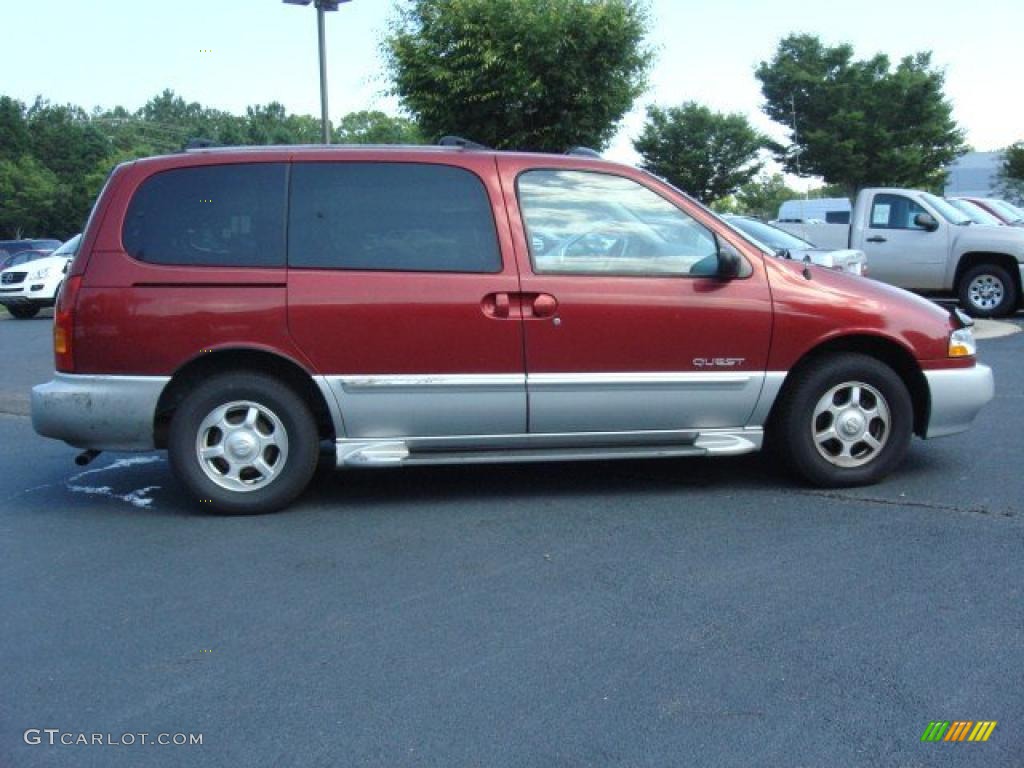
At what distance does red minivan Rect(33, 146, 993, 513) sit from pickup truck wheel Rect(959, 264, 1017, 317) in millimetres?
10275

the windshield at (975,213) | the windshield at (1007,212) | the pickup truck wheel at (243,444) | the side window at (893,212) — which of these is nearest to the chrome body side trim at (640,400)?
the pickup truck wheel at (243,444)

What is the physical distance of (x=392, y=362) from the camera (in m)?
5.41

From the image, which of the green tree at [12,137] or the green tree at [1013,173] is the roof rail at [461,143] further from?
the green tree at [12,137]

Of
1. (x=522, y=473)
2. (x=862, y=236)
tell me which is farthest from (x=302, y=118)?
(x=522, y=473)

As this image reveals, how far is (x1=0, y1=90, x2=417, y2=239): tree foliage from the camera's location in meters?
72.9

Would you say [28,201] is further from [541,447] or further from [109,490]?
[541,447]

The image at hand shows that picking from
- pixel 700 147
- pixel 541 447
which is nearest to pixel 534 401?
pixel 541 447

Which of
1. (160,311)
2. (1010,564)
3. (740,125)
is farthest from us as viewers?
(740,125)

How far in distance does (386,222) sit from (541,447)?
55.0 inches

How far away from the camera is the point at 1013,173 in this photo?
4253 cm

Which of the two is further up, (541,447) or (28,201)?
(28,201)

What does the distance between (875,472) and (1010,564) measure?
4.35ft

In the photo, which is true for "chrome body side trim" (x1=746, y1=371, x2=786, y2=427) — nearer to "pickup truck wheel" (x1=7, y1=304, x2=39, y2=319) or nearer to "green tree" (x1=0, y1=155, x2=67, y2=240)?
"pickup truck wheel" (x1=7, y1=304, x2=39, y2=319)

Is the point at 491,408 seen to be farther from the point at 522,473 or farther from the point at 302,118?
the point at 302,118
